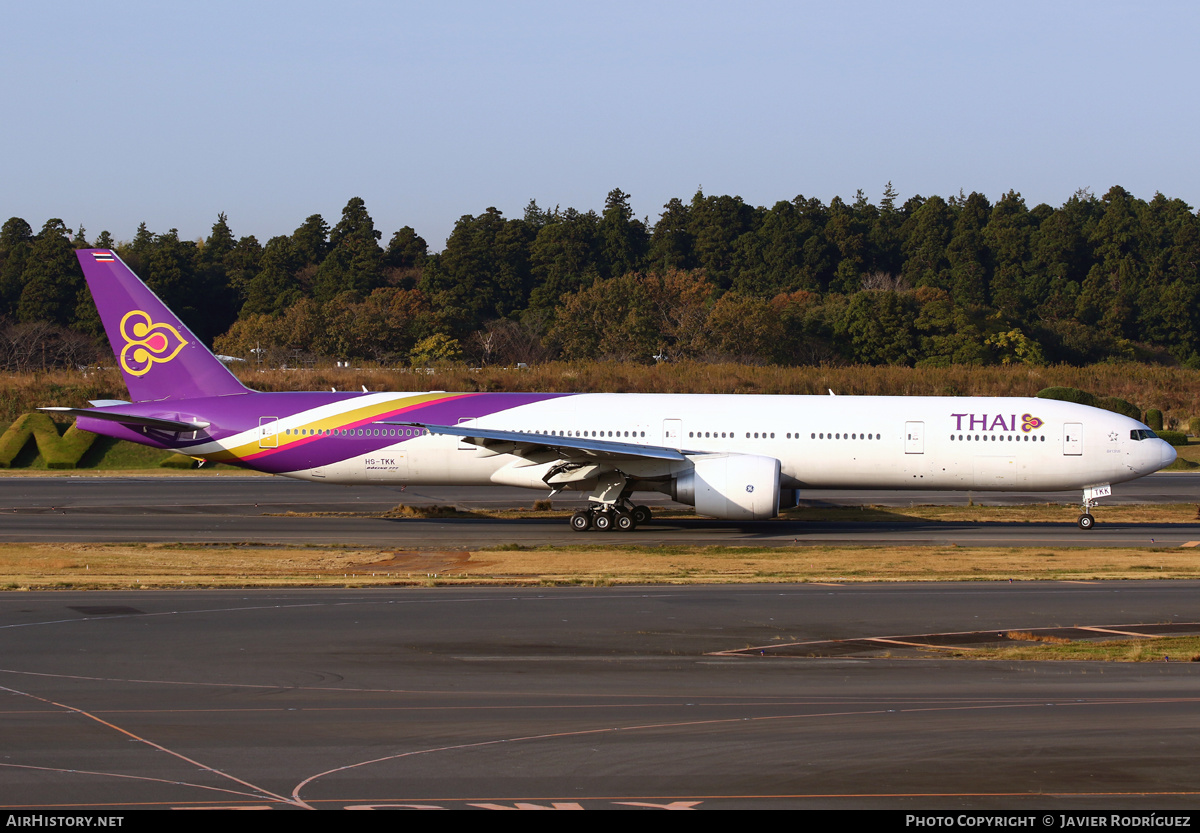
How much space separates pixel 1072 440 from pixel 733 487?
9930 mm

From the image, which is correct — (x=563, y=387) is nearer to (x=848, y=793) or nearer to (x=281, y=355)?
(x=281, y=355)

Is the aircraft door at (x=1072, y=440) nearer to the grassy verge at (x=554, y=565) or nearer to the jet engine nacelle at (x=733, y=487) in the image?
the grassy verge at (x=554, y=565)

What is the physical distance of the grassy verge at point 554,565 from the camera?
21203 mm

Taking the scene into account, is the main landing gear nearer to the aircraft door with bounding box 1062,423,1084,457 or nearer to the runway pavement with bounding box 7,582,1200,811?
the runway pavement with bounding box 7,582,1200,811

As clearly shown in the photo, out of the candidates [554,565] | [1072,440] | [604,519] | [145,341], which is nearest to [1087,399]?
[1072,440]

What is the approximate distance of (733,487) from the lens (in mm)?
27828

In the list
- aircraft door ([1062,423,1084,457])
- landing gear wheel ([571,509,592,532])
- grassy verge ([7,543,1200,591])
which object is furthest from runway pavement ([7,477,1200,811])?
aircraft door ([1062,423,1084,457])

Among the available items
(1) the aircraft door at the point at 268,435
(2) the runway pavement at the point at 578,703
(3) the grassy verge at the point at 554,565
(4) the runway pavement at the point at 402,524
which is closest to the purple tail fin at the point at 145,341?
(1) the aircraft door at the point at 268,435

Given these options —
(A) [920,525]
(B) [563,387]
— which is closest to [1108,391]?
(B) [563,387]

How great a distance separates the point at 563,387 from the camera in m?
61.8

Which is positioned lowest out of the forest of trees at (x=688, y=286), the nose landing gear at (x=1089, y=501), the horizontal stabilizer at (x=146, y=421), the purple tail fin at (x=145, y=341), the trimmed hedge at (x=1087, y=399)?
the nose landing gear at (x=1089, y=501)

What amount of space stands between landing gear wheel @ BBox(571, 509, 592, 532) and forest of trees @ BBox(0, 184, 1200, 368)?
52.3 m

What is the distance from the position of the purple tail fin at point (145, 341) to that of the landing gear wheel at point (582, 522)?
10472mm

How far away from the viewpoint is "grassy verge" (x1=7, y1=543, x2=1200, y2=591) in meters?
21.2
